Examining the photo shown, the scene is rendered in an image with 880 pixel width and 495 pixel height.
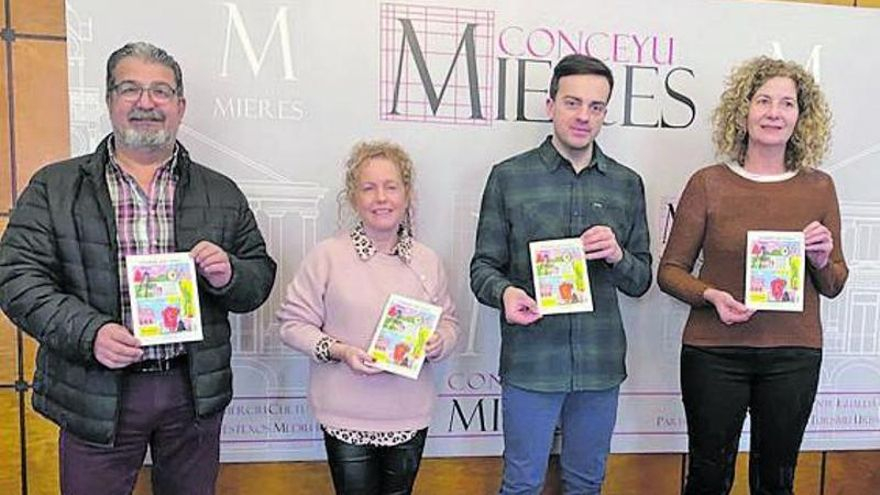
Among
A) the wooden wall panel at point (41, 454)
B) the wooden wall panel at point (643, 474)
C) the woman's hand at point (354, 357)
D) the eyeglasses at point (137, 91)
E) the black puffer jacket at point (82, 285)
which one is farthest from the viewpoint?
the wooden wall panel at point (643, 474)

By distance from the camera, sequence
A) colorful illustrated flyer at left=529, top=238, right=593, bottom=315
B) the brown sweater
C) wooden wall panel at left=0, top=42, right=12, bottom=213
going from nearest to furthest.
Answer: colorful illustrated flyer at left=529, top=238, right=593, bottom=315 → the brown sweater → wooden wall panel at left=0, top=42, right=12, bottom=213

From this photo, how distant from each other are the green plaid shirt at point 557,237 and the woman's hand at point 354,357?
14.2 inches

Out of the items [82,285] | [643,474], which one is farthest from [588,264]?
[82,285]

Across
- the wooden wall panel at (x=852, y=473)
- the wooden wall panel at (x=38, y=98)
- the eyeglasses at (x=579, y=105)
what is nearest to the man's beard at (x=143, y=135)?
the wooden wall panel at (x=38, y=98)

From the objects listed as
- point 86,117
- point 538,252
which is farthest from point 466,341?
point 86,117

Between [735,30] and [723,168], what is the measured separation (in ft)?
2.11

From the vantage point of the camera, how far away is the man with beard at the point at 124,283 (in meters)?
1.67

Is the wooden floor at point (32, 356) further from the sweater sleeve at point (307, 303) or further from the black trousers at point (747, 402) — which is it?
the sweater sleeve at point (307, 303)

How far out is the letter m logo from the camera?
7.81 feet

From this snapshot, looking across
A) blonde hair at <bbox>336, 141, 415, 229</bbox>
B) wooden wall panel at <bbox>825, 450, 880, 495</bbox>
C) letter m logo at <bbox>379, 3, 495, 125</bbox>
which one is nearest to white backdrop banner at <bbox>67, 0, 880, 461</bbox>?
letter m logo at <bbox>379, 3, 495, 125</bbox>

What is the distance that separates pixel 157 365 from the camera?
1765 mm

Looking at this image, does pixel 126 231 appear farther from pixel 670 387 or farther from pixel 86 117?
pixel 670 387

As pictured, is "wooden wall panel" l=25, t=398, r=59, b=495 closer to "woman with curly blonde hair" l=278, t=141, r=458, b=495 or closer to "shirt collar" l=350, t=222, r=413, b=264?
"woman with curly blonde hair" l=278, t=141, r=458, b=495

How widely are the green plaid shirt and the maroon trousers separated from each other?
2.57 ft
